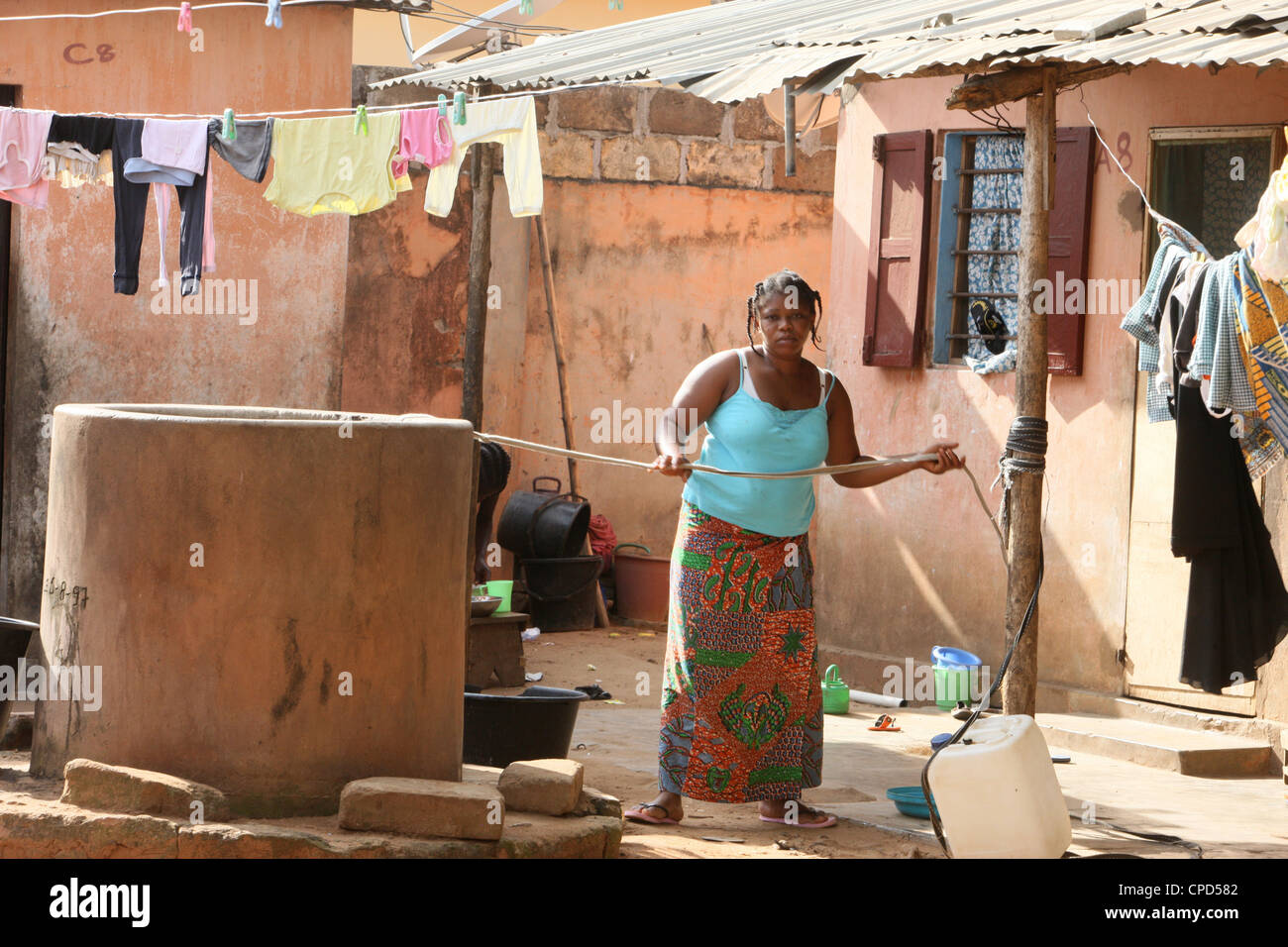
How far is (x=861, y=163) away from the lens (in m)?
9.38

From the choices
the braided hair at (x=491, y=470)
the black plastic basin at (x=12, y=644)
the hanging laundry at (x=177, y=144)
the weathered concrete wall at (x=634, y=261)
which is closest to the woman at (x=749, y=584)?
the black plastic basin at (x=12, y=644)

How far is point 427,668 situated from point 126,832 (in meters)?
1.00

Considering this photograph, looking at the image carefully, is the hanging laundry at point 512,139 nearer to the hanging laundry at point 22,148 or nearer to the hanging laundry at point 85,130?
the hanging laundry at point 85,130

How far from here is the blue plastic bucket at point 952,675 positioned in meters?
8.34

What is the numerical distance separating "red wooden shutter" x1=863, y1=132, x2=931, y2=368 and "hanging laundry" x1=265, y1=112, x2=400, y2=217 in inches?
116

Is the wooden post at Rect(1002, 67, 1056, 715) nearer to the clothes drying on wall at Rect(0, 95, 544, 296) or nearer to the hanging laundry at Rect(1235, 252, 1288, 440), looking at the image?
the hanging laundry at Rect(1235, 252, 1288, 440)

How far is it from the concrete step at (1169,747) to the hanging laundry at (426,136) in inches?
156

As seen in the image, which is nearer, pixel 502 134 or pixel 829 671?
pixel 502 134

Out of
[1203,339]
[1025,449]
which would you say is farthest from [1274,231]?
[1025,449]

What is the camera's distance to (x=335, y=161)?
7.62m

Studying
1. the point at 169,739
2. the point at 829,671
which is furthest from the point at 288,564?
the point at 829,671
